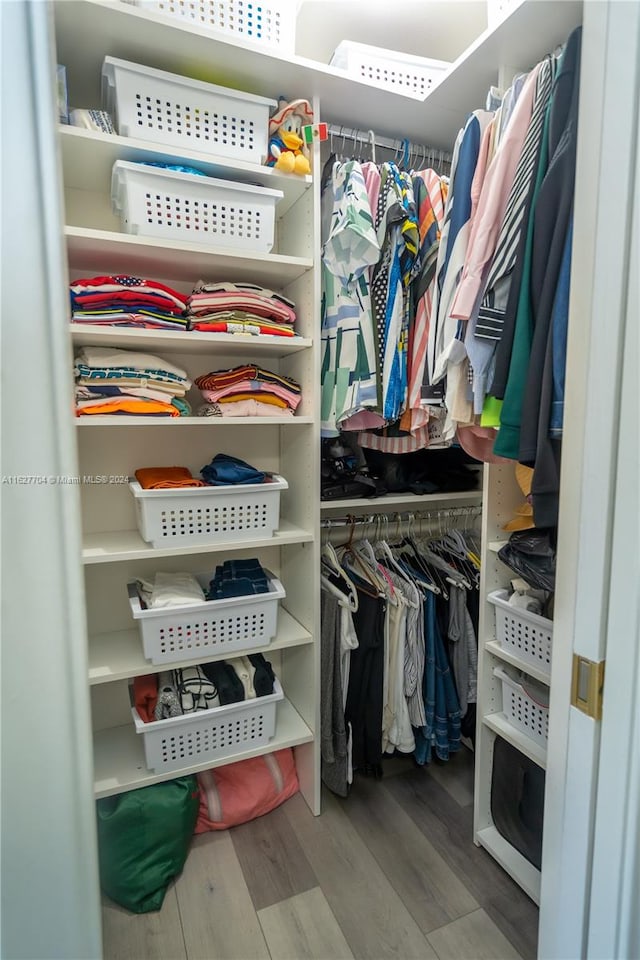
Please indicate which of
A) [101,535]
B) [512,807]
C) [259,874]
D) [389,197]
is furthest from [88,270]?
[512,807]

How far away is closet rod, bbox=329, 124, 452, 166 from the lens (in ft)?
5.43

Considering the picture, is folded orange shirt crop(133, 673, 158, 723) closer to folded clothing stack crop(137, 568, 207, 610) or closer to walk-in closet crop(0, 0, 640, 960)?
walk-in closet crop(0, 0, 640, 960)

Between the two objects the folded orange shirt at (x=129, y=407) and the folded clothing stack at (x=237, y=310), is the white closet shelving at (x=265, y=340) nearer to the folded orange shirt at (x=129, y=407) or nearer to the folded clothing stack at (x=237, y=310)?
the folded clothing stack at (x=237, y=310)

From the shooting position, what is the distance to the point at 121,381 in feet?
4.63

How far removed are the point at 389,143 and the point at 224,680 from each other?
6.02 feet

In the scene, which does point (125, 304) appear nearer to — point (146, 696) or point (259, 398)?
point (259, 398)

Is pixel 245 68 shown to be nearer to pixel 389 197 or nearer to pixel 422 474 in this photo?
pixel 389 197

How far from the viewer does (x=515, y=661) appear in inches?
55.5

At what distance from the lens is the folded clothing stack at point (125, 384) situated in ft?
4.51

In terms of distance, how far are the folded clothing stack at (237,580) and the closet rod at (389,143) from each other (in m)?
1.40

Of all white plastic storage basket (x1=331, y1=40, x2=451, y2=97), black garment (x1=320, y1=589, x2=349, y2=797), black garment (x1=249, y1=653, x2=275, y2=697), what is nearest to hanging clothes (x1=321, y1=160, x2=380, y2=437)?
white plastic storage basket (x1=331, y1=40, x2=451, y2=97)

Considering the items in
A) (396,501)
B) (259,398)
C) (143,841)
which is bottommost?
(143,841)

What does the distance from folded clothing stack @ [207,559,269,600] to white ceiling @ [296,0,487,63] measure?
5.69 feet

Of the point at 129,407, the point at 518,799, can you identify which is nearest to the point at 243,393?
the point at 129,407
